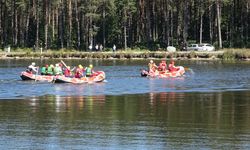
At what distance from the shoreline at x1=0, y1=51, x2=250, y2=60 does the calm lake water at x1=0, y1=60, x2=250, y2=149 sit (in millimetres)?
35631

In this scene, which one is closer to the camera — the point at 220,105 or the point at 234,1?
the point at 220,105

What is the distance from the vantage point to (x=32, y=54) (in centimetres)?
9944

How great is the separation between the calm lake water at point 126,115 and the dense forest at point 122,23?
59142mm

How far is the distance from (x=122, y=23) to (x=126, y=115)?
89791 mm

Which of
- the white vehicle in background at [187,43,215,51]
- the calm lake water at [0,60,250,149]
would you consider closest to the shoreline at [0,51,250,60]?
the white vehicle in background at [187,43,215,51]

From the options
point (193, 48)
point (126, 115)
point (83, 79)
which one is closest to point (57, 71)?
point (83, 79)

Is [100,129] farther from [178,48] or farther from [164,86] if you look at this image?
[178,48]

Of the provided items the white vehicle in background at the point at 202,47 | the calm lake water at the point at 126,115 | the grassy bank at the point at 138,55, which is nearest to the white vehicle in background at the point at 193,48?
the white vehicle in background at the point at 202,47

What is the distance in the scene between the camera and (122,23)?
390 ft

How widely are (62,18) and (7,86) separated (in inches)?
2612

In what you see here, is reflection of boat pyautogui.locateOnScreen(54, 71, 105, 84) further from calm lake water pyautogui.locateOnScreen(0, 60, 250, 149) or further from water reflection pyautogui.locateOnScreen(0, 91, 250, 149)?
water reflection pyautogui.locateOnScreen(0, 91, 250, 149)

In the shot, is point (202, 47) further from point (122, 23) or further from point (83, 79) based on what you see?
point (83, 79)

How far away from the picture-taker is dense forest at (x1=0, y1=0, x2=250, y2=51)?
10912cm

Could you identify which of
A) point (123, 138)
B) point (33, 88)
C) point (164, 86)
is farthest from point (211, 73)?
point (123, 138)
